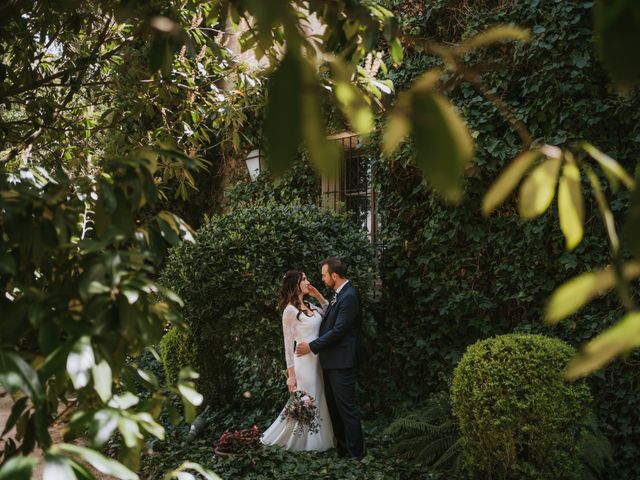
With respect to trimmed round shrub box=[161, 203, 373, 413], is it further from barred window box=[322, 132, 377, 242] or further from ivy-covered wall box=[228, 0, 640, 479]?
barred window box=[322, 132, 377, 242]

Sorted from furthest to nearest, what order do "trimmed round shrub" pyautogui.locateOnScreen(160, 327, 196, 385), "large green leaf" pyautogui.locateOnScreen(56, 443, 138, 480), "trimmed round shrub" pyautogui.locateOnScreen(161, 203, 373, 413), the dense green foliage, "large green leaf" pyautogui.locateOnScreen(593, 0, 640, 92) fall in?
the dense green foliage < "trimmed round shrub" pyautogui.locateOnScreen(160, 327, 196, 385) < "trimmed round shrub" pyautogui.locateOnScreen(161, 203, 373, 413) < "large green leaf" pyautogui.locateOnScreen(56, 443, 138, 480) < "large green leaf" pyautogui.locateOnScreen(593, 0, 640, 92)

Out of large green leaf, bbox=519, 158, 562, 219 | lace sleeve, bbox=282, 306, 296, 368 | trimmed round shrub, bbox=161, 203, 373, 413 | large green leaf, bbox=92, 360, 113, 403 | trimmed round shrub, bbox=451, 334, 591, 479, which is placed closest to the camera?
large green leaf, bbox=519, 158, 562, 219

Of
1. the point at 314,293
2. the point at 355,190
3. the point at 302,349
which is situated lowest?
the point at 302,349

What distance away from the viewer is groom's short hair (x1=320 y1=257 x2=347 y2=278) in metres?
6.03

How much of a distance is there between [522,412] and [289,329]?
7.27ft

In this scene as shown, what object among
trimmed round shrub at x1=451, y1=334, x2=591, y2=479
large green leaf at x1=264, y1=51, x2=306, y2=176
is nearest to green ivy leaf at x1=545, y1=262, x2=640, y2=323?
large green leaf at x1=264, y1=51, x2=306, y2=176

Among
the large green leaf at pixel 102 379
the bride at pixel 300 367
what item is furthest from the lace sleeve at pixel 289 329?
the large green leaf at pixel 102 379

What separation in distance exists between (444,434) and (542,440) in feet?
3.86

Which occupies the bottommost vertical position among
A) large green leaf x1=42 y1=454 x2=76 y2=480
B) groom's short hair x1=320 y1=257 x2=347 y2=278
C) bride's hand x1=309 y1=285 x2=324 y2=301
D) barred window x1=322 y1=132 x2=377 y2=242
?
large green leaf x1=42 y1=454 x2=76 y2=480

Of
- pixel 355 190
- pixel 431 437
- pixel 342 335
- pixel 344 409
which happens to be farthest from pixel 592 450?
pixel 355 190

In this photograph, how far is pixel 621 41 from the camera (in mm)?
544

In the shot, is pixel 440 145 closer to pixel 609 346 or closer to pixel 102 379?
pixel 609 346

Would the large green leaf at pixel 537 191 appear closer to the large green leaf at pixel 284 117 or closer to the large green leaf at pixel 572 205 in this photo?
the large green leaf at pixel 572 205

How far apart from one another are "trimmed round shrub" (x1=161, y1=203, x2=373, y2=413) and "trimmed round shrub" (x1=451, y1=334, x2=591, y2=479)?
2032 millimetres
